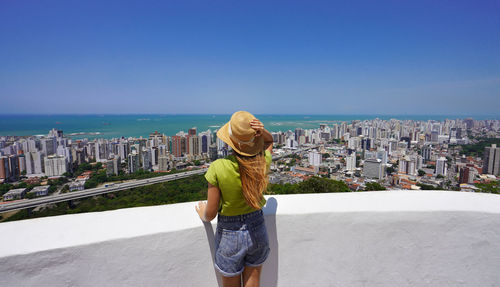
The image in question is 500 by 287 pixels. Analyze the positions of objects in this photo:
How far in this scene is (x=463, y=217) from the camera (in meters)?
1.23

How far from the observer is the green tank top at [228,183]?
0.90 m

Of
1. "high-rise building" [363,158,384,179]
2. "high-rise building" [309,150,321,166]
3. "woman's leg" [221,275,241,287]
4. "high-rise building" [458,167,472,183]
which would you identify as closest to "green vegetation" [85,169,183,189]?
"high-rise building" [309,150,321,166]

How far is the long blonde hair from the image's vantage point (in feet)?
2.98

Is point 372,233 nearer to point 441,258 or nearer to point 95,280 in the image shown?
point 441,258

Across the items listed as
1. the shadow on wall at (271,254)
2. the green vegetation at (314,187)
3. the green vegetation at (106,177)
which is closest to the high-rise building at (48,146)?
the green vegetation at (106,177)

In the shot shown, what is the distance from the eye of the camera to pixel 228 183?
90 cm

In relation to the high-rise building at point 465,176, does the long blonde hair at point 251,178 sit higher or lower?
higher

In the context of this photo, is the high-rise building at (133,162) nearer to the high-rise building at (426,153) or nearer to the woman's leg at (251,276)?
the woman's leg at (251,276)

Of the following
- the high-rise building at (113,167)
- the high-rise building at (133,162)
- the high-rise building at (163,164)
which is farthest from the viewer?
the high-rise building at (163,164)

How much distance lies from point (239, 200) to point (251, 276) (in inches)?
13.2

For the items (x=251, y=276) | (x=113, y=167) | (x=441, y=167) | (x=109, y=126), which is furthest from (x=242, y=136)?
(x=109, y=126)

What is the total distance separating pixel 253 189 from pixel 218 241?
27 centimetres

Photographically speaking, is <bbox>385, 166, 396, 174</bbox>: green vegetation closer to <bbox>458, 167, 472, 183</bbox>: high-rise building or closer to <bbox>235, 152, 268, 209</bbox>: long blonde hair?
<bbox>458, 167, 472, 183</bbox>: high-rise building

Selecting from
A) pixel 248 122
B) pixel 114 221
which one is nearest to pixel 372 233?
pixel 248 122
